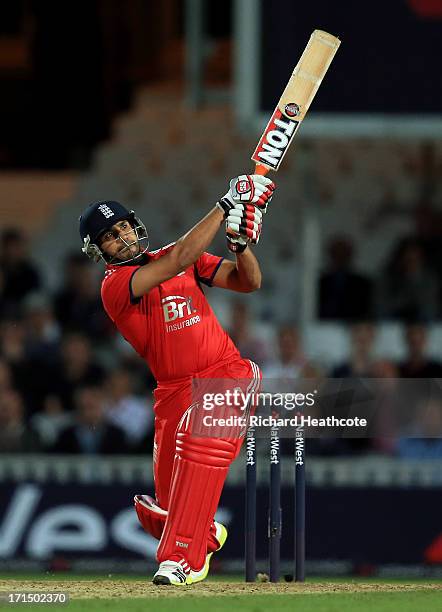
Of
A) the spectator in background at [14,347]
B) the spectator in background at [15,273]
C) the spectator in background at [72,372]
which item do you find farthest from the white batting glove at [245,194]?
the spectator in background at [15,273]

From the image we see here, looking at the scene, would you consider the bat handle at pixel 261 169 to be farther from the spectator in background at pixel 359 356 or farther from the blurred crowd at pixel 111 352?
the spectator in background at pixel 359 356

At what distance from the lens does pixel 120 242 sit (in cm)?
686

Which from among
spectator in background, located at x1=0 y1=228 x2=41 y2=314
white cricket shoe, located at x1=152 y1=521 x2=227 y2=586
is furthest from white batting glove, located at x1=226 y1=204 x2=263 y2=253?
spectator in background, located at x1=0 y1=228 x2=41 y2=314

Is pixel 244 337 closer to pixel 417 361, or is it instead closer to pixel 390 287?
pixel 417 361

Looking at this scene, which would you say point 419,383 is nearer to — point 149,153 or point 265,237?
point 265,237

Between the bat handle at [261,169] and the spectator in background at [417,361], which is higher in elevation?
the bat handle at [261,169]

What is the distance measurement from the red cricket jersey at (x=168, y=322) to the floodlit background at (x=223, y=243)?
912mm

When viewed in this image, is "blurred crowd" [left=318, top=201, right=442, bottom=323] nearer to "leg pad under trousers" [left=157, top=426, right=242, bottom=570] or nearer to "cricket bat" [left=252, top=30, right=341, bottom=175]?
"cricket bat" [left=252, top=30, right=341, bottom=175]

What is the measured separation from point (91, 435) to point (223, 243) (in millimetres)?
2841

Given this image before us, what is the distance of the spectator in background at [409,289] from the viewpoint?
11.2 metres

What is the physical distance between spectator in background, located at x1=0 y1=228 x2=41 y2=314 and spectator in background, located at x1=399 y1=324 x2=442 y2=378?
113 inches

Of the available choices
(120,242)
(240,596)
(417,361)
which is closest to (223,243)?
(417,361)

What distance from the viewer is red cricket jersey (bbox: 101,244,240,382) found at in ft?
22.3

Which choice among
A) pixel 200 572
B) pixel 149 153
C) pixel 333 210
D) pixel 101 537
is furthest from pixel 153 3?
pixel 200 572
